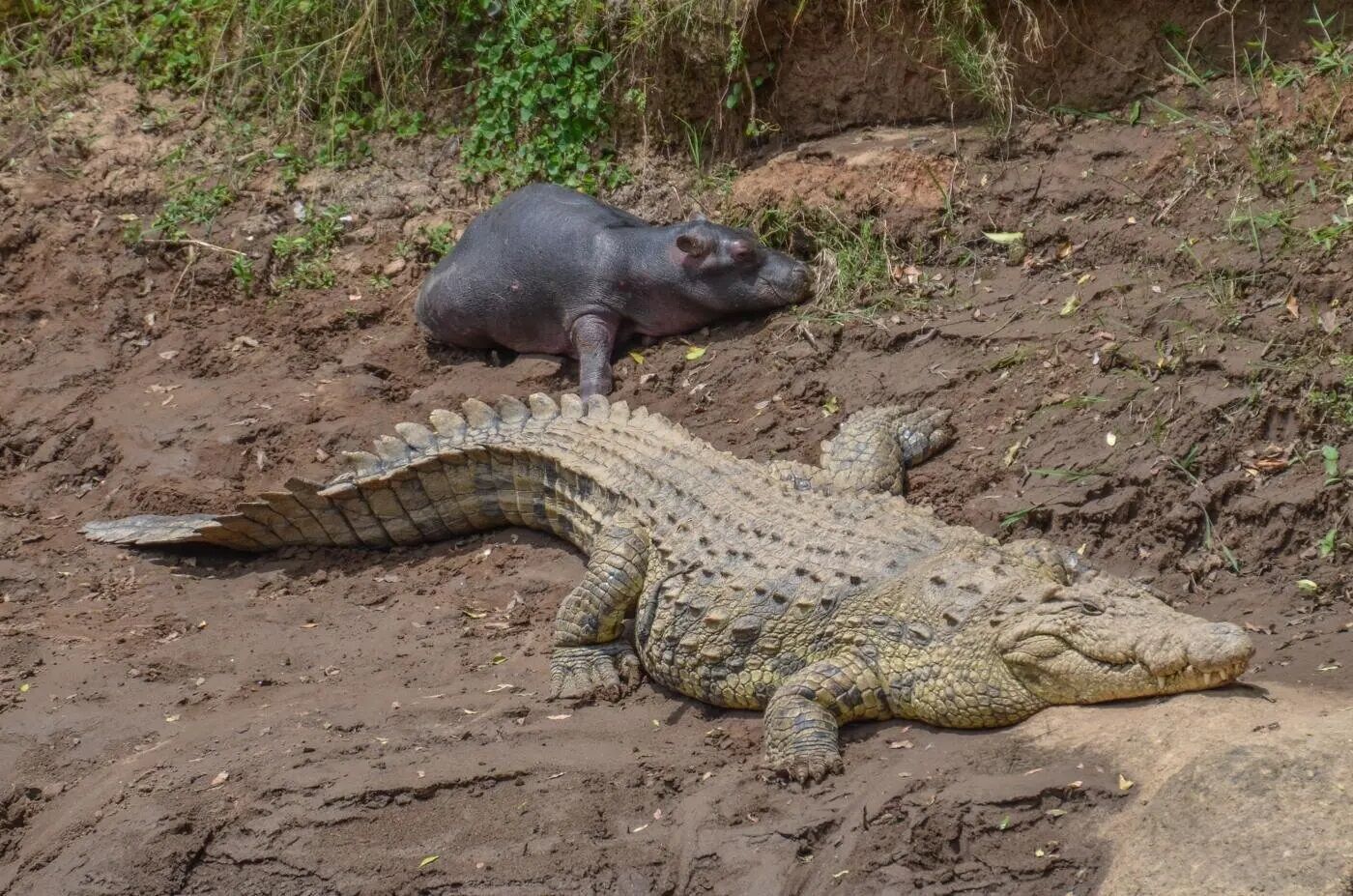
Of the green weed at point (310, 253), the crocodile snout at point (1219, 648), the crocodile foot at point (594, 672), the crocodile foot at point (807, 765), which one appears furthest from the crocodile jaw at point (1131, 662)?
the green weed at point (310, 253)

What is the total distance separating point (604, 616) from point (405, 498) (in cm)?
150

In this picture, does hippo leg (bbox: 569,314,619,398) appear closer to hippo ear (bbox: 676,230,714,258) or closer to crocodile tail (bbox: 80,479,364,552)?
hippo ear (bbox: 676,230,714,258)

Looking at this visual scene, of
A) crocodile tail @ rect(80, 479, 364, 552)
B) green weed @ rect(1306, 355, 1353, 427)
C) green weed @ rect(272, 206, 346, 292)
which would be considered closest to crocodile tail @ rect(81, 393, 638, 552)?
crocodile tail @ rect(80, 479, 364, 552)

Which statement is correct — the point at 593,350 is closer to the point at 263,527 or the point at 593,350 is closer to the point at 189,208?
the point at 263,527

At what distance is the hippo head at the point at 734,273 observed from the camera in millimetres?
7746

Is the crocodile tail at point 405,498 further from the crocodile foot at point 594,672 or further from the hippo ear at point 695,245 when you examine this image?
the hippo ear at point 695,245

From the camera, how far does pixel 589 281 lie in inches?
317

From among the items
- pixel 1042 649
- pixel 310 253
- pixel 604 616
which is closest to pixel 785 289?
pixel 604 616

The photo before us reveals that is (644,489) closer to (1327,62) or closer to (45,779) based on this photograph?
(45,779)

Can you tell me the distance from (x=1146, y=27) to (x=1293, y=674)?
4.22m

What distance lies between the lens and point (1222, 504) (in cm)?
539

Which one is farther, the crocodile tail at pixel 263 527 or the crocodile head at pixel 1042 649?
the crocodile tail at pixel 263 527

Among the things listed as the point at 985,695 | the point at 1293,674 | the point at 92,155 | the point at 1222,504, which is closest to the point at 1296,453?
the point at 1222,504

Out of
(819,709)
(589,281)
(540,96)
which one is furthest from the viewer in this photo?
(540,96)
